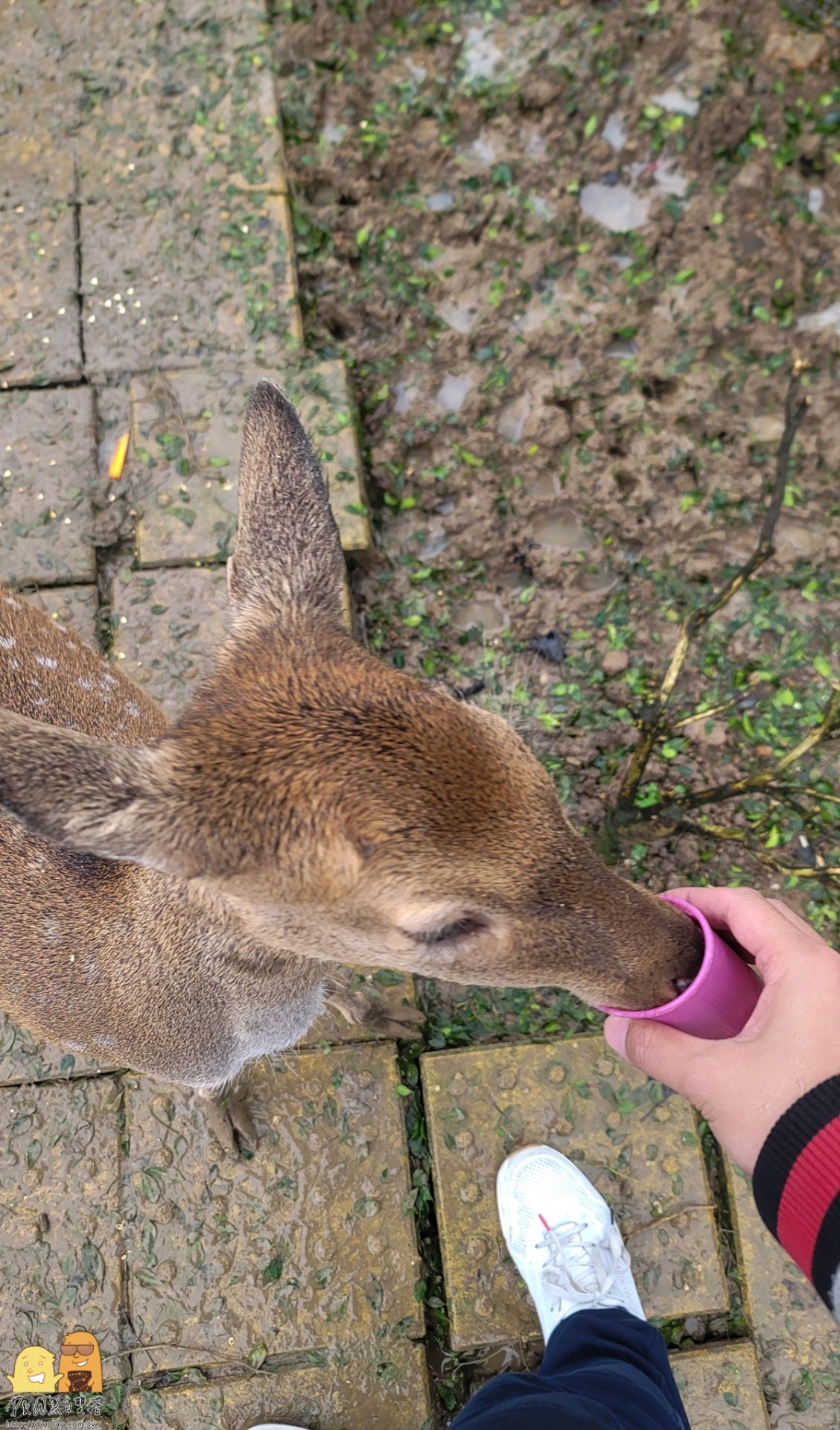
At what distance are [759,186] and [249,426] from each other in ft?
10.3

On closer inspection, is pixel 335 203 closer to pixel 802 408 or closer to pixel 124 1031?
pixel 802 408

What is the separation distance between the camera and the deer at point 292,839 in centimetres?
197

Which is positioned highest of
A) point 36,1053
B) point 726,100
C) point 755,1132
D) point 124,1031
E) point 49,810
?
point 726,100

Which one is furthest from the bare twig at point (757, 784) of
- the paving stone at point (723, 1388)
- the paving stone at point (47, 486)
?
the paving stone at point (47, 486)

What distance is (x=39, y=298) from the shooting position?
4.29 metres

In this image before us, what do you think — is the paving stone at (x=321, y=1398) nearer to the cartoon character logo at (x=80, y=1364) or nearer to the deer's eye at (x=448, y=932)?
the cartoon character logo at (x=80, y=1364)

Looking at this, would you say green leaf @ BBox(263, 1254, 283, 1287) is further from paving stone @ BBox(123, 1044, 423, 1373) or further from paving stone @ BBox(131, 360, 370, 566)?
paving stone @ BBox(131, 360, 370, 566)

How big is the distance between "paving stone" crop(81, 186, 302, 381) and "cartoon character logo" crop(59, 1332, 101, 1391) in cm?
385

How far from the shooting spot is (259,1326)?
3.17m

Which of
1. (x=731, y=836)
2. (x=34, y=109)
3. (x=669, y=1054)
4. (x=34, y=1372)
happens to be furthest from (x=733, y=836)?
(x=34, y=109)

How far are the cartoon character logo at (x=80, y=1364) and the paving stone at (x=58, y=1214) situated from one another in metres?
0.03

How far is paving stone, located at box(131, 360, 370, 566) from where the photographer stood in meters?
3.92

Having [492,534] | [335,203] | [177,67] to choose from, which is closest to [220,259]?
[335,203]

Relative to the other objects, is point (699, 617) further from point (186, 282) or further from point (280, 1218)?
point (186, 282)
